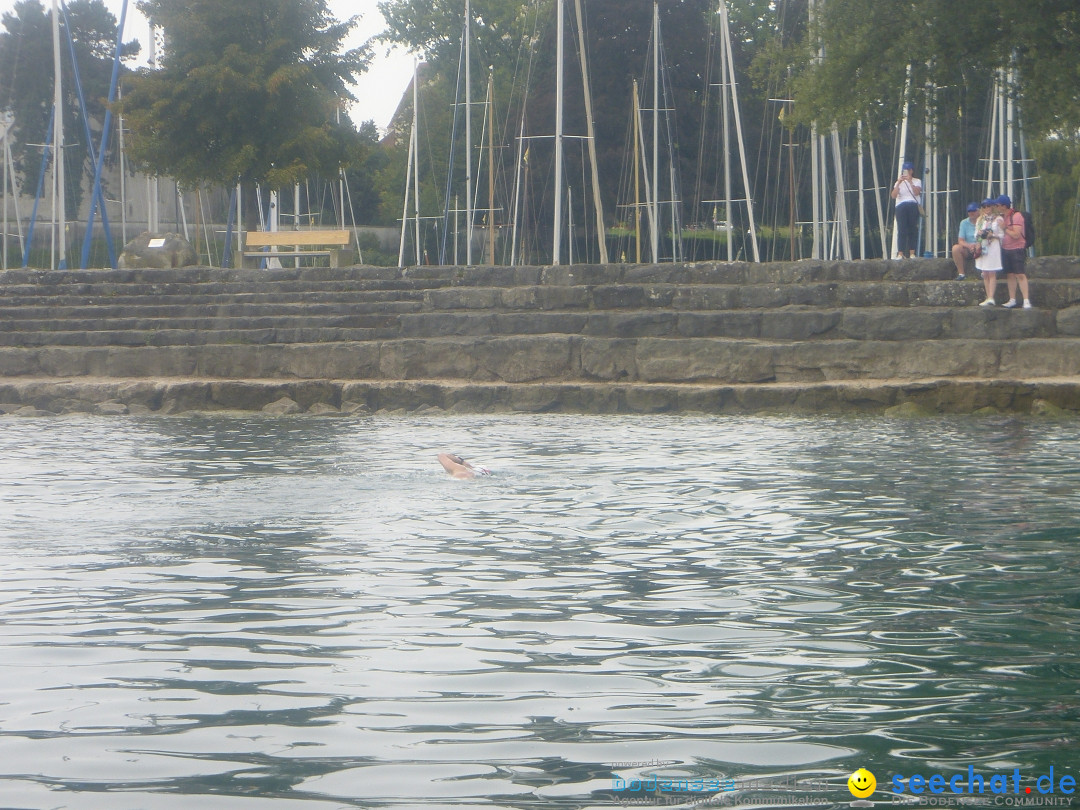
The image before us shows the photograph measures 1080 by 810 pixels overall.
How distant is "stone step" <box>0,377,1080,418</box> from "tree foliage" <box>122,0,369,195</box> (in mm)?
10665

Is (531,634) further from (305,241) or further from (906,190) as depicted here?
(305,241)

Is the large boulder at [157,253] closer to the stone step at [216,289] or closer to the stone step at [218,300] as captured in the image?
the stone step at [216,289]

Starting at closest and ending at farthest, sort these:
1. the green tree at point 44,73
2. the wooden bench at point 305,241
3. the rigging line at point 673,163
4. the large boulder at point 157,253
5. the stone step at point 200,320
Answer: the stone step at point 200,320, the large boulder at point 157,253, the wooden bench at point 305,241, the rigging line at point 673,163, the green tree at point 44,73

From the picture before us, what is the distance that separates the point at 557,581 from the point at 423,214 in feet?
147

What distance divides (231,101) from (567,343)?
1424 cm

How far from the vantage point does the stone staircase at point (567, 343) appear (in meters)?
17.5

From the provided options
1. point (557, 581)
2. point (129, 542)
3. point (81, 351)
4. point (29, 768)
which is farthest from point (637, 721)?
point (81, 351)

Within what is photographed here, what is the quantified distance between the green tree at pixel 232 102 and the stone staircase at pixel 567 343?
8136 mm

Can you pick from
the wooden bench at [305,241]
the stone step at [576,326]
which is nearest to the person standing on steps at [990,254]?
the stone step at [576,326]

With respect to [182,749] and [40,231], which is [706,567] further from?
[40,231]

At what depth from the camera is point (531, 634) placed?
18.5 ft

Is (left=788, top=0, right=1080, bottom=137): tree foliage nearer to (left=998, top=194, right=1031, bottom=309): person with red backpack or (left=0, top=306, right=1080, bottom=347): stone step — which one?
(left=998, top=194, right=1031, bottom=309): person with red backpack

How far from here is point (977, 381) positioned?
16.7 meters

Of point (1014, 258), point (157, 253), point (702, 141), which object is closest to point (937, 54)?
point (1014, 258)
